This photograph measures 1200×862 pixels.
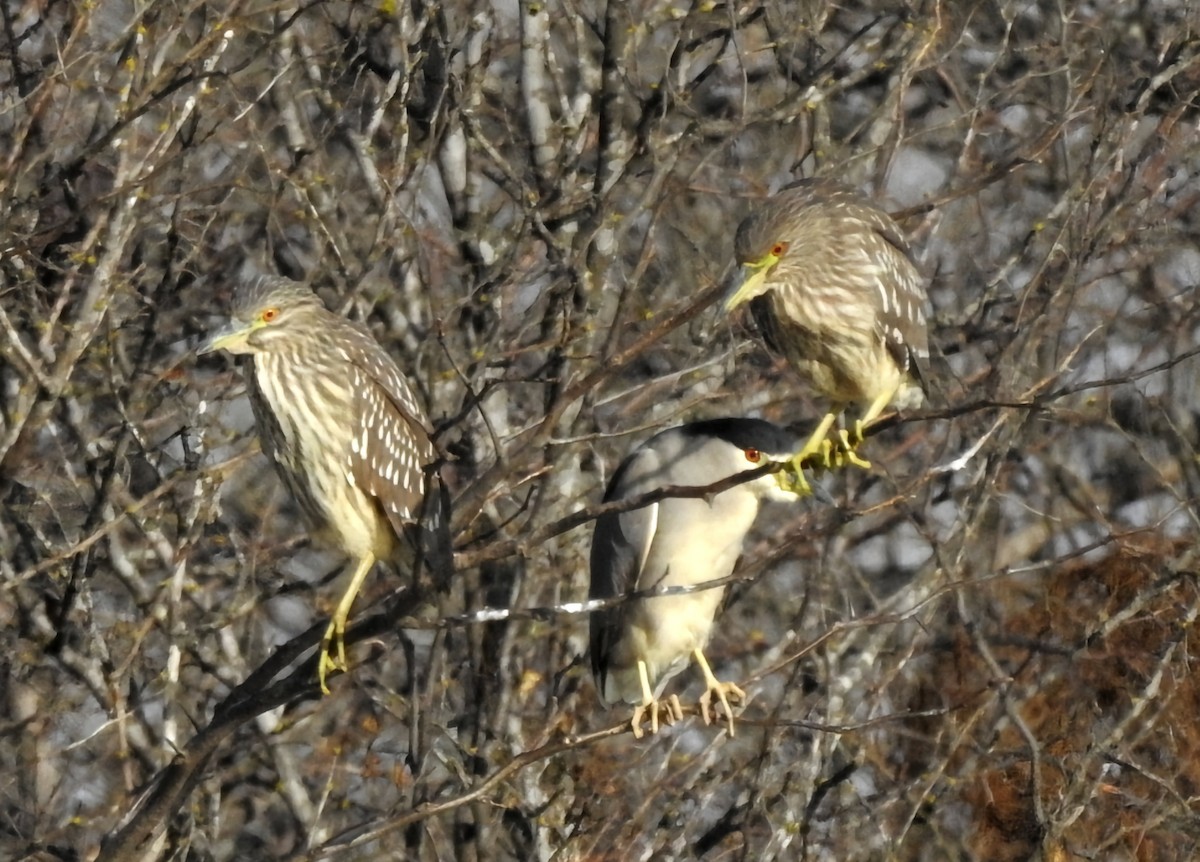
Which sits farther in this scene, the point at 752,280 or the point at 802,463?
the point at 752,280

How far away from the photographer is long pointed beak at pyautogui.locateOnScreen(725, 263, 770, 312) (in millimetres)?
5391

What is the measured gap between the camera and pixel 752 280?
547 cm

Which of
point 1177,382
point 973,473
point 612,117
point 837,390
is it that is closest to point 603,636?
point 837,390

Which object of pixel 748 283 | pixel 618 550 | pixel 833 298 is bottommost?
pixel 618 550

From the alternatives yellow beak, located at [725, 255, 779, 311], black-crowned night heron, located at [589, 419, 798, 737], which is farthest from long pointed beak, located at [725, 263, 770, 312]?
black-crowned night heron, located at [589, 419, 798, 737]

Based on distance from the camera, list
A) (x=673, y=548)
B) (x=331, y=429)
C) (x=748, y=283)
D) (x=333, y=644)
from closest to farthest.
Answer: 1. (x=333, y=644)
2. (x=331, y=429)
3. (x=748, y=283)
4. (x=673, y=548)

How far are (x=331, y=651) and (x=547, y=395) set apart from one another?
9.70 ft

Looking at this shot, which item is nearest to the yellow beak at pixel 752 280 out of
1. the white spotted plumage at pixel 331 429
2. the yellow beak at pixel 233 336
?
the white spotted plumage at pixel 331 429

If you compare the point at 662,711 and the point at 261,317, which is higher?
the point at 261,317

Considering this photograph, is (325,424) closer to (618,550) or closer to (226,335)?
(226,335)

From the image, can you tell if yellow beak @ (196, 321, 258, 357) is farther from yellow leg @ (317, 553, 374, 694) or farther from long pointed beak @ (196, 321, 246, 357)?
yellow leg @ (317, 553, 374, 694)

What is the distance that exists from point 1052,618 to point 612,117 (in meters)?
4.29

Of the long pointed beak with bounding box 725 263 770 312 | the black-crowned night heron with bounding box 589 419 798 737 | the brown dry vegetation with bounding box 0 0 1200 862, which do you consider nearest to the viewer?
the long pointed beak with bounding box 725 263 770 312

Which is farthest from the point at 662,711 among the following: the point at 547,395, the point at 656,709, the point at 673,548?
the point at 547,395
